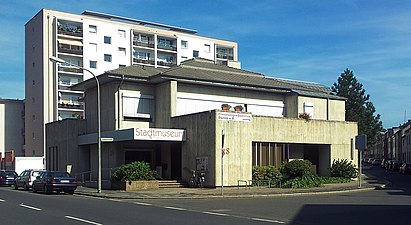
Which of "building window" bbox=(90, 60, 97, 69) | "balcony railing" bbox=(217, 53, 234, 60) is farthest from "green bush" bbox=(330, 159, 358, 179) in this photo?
"balcony railing" bbox=(217, 53, 234, 60)

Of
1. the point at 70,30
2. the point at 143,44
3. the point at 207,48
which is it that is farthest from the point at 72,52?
the point at 207,48

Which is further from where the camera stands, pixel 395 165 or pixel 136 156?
pixel 395 165

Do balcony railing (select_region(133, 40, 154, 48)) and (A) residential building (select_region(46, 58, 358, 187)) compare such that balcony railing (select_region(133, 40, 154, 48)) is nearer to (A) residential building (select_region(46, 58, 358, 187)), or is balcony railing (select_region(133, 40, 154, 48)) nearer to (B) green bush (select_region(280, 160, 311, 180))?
(A) residential building (select_region(46, 58, 358, 187))

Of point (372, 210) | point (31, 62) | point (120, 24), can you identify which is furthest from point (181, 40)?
point (372, 210)

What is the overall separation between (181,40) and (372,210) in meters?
73.1

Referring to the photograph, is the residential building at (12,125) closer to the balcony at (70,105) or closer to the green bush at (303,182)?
the balcony at (70,105)

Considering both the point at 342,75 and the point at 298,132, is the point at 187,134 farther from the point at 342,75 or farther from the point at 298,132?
the point at 342,75

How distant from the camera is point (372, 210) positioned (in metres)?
18.1

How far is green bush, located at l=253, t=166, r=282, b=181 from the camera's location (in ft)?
113

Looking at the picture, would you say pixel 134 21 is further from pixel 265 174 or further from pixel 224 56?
pixel 265 174

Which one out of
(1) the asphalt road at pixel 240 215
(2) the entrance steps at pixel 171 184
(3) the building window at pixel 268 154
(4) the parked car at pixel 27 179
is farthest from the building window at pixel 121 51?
(1) the asphalt road at pixel 240 215

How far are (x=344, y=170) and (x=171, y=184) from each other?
13.0 m

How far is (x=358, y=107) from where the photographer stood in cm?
8425

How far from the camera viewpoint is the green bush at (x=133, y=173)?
31.9 meters
